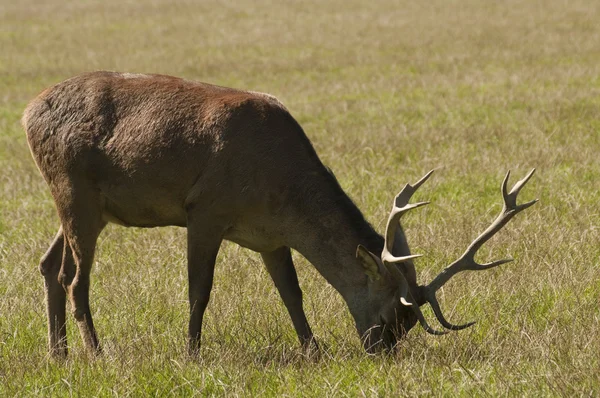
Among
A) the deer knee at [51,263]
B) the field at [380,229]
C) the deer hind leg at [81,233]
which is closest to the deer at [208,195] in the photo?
the deer hind leg at [81,233]

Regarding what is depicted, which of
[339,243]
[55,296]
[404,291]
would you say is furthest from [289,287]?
[55,296]

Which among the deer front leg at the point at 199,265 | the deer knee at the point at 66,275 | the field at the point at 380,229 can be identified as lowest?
the field at the point at 380,229

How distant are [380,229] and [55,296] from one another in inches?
115

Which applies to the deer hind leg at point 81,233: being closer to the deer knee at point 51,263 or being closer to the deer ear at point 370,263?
the deer knee at point 51,263

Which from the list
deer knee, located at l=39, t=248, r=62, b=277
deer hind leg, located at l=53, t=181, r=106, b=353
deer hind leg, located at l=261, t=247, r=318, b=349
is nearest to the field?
deer hind leg, located at l=261, t=247, r=318, b=349

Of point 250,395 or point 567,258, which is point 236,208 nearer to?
point 250,395

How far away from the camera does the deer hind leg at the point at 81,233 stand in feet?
20.3

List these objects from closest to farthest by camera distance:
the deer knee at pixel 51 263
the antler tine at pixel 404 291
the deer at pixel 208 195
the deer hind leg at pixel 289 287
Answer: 1. the antler tine at pixel 404 291
2. the deer at pixel 208 195
3. the deer hind leg at pixel 289 287
4. the deer knee at pixel 51 263

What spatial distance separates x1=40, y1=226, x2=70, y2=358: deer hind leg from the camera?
6.27 metres

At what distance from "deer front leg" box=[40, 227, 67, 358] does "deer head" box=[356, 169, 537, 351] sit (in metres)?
1.83

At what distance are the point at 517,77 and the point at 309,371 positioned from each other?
12435 mm

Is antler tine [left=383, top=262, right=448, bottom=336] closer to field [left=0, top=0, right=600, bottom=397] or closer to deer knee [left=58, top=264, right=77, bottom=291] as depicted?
field [left=0, top=0, right=600, bottom=397]

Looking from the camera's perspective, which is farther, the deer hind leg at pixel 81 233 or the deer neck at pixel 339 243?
the deer hind leg at pixel 81 233

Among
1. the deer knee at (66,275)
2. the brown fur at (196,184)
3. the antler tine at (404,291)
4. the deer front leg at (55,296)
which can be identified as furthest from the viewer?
the deer knee at (66,275)
